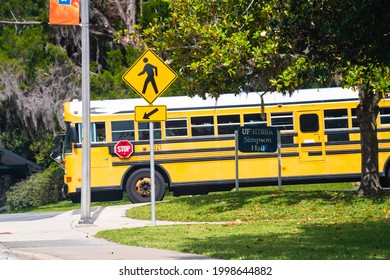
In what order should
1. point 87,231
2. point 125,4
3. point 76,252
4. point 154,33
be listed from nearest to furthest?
point 76,252 → point 87,231 → point 154,33 → point 125,4

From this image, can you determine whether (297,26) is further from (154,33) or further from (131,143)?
(131,143)

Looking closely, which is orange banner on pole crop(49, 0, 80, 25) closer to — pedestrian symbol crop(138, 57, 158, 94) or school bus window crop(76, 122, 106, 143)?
pedestrian symbol crop(138, 57, 158, 94)

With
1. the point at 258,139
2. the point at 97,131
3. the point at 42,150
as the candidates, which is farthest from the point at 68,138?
the point at 42,150

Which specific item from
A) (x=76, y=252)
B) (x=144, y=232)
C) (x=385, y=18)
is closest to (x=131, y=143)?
(x=144, y=232)

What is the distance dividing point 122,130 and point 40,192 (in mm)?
11027

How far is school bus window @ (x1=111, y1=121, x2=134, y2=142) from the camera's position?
27.9m

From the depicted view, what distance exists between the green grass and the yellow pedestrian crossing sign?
2.86 meters

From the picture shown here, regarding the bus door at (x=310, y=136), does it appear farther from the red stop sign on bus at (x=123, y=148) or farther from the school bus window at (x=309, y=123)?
the red stop sign on bus at (x=123, y=148)

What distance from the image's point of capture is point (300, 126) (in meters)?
27.6

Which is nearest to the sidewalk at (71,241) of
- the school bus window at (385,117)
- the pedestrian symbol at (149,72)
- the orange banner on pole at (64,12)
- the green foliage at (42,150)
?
the pedestrian symbol at (149,72)

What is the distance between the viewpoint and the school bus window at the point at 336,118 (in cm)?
2756

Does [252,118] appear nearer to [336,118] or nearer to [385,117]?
[336,118]

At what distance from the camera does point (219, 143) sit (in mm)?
27797

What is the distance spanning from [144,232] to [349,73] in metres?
6.26
